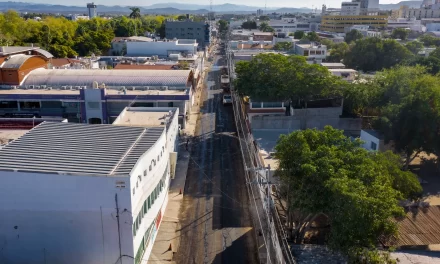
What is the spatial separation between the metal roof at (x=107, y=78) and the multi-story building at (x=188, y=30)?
65422 mm

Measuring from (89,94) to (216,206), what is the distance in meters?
15.2

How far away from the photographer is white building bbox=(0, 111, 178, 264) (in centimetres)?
1583

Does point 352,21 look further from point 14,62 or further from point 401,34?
point 14,62

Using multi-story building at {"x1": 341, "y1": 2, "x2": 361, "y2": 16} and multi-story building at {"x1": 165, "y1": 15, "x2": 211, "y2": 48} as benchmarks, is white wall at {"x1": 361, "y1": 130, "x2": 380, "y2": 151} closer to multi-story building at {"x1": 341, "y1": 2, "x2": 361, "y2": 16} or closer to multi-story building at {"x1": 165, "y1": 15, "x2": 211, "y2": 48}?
multi-story building at {"x1": 165, "y1": 15, "x2": 211, "y2": 48}

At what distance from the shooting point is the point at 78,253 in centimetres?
1661

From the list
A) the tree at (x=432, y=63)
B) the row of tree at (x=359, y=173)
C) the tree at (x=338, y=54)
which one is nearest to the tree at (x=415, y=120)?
the row of tree at (x=359, y=173)

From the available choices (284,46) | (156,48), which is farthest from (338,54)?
(156,48)

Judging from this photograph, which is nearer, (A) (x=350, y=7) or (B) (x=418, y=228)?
(B) (x=418, y=228)

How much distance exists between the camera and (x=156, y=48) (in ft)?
217

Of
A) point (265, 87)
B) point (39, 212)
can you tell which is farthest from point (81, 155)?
point (265, 87)

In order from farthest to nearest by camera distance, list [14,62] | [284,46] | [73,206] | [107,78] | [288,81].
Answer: [284,46], [107,78], [14,62], [288,81], [73,206]

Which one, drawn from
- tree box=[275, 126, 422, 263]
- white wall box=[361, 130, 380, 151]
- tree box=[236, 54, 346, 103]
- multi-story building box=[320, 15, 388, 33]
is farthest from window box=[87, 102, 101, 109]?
multi-story building box=[320, 15, 388, 33]

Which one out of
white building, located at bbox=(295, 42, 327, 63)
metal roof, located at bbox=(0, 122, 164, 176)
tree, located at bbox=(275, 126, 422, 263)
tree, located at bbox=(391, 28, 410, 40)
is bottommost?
tree, located at bbox=(275, 126, 422, 263)

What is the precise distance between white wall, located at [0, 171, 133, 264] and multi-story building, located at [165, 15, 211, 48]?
89626mm
